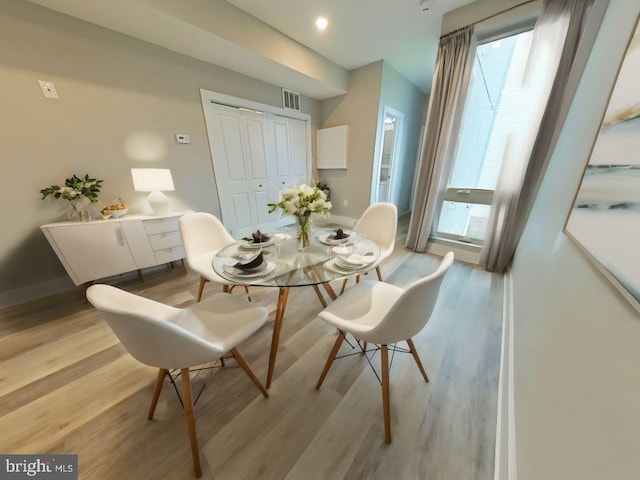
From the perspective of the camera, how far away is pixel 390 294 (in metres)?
1.26

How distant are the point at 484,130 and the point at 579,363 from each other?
2.71m

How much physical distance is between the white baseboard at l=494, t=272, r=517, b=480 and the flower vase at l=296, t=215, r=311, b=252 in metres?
1.38

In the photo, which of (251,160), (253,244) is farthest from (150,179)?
(253,244)

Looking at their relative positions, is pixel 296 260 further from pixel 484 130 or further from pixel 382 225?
pixel 484 130

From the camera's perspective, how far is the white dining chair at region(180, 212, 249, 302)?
1.68 meters

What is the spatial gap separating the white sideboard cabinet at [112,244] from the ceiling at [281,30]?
1.78 m

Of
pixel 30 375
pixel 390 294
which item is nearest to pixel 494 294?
pixel 390 294

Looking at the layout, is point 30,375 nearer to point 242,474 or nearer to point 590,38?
point 242,474

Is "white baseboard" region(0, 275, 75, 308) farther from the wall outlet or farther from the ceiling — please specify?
the ceiling

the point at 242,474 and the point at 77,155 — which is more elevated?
→ the point at 77,155

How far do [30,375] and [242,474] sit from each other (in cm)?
156

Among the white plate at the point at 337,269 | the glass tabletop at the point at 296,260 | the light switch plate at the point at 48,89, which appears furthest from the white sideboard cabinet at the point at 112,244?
the white plate at the point at 337,269

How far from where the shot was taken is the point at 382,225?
2.04 metres

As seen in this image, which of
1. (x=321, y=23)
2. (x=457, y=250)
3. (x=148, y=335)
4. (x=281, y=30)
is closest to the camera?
(x=148, y=335)
